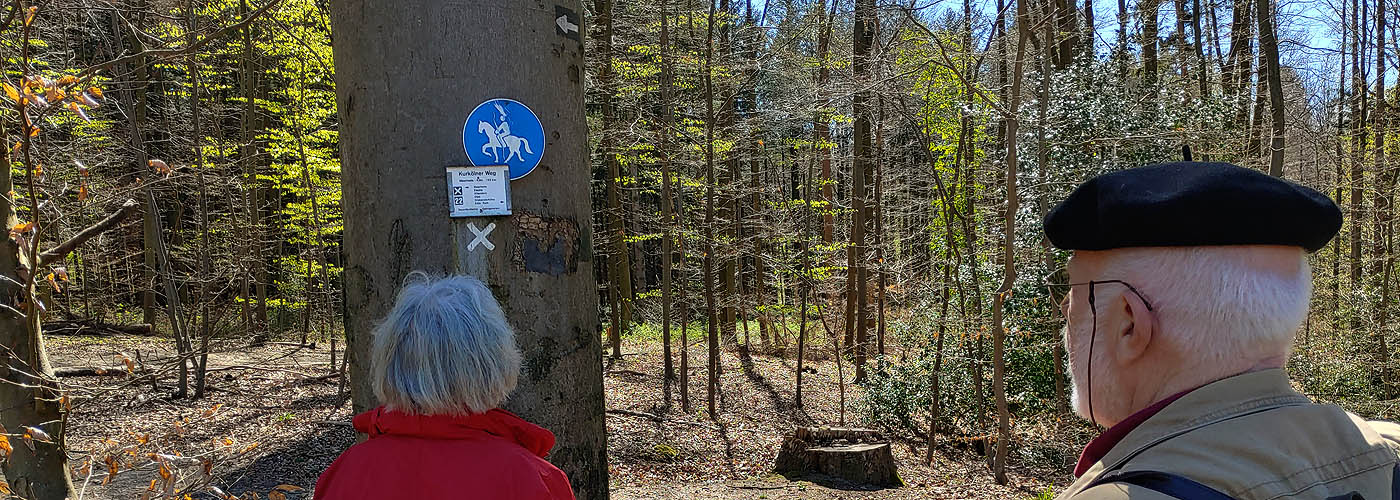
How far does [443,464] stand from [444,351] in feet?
0.82

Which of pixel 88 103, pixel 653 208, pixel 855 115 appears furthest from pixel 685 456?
pixel 88 103

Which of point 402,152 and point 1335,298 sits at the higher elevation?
point 402,152

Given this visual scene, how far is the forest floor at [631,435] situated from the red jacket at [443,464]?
5.47m

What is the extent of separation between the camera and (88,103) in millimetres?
2795

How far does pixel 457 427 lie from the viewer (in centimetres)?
212

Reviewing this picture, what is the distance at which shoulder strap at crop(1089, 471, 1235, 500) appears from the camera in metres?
1.09

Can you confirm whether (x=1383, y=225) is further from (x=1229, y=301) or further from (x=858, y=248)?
(x=1229, y=301)

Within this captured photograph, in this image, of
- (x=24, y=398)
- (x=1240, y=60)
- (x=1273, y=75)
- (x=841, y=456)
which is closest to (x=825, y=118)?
(x=1240, y=60)

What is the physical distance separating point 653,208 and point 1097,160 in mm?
10587

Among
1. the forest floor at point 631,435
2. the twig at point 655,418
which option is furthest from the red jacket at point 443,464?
the twig at point 655,418

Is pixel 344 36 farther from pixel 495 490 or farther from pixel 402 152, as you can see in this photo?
pixel 495 490

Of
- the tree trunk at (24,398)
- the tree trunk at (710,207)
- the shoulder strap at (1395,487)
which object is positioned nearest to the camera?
the shoulder strap at (1395,487)

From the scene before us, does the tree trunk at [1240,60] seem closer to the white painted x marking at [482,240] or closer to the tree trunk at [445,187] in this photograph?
the tree trunk at [445,187]

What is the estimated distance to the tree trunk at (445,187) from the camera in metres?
2.15
